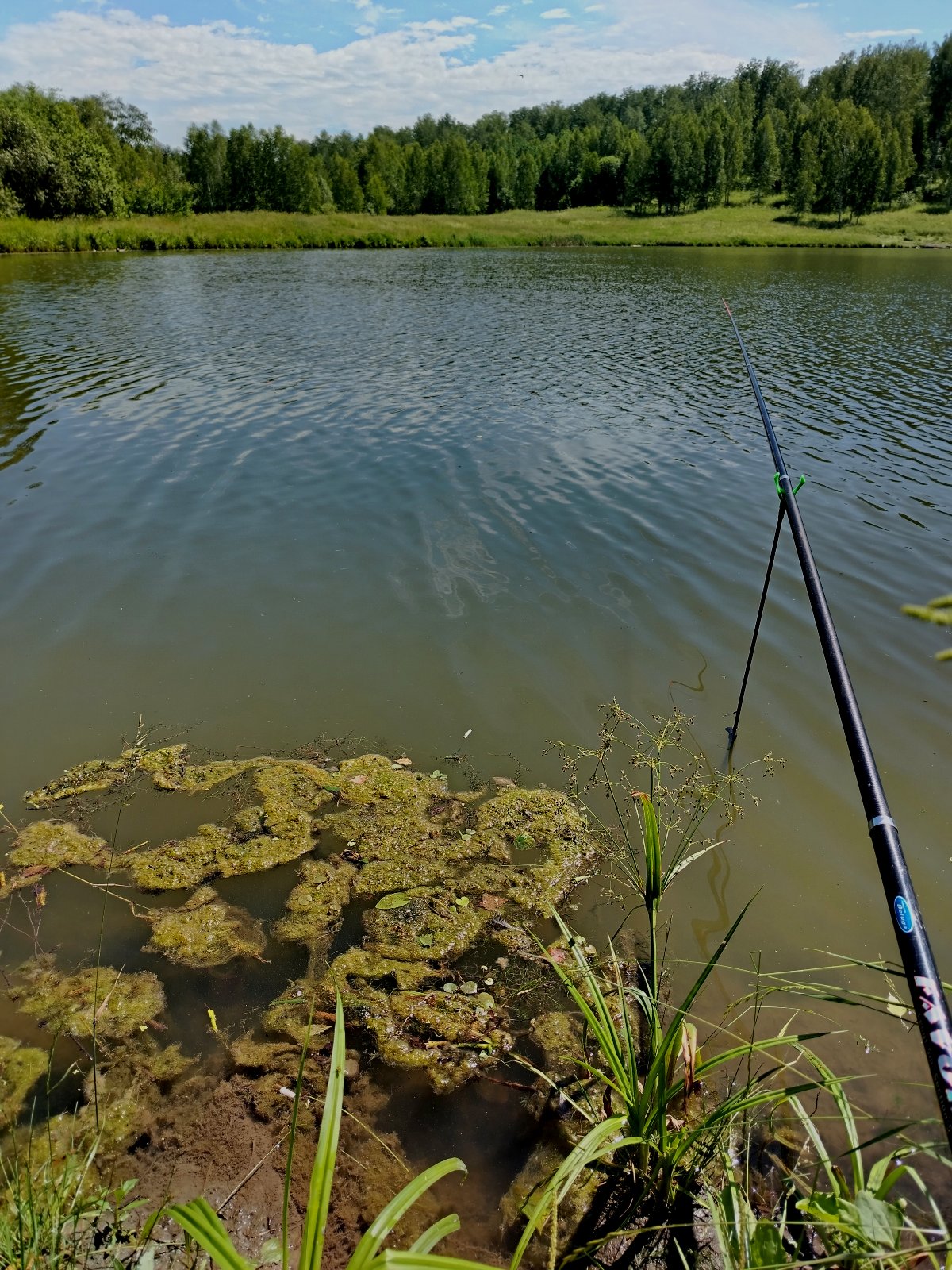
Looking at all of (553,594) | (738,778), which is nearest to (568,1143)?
(738,778)

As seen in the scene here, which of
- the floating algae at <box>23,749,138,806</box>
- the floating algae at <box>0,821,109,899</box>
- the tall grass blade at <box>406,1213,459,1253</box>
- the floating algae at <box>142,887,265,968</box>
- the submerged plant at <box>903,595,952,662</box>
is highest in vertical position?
the submerged plant at <box>903,595,952,662</box>

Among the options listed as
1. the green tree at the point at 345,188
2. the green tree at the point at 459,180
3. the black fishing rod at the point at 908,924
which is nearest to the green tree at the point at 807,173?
the green tree at the point at 459,180

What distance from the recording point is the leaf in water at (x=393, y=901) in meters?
3.88

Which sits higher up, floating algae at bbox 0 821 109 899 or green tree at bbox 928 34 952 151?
green tree at bbox 928 34 952 151

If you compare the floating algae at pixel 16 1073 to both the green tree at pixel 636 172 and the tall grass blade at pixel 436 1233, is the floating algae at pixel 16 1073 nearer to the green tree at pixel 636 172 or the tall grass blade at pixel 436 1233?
the tall grass blade at pixel 436 1233

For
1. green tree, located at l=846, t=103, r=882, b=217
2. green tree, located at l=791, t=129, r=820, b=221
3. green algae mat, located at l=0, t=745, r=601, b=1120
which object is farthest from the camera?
green tree, located at l=791, t=129, r=820, b=221

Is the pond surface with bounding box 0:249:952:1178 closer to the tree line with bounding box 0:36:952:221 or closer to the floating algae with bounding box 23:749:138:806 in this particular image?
the floating algae with bounding box 23:749:138:806

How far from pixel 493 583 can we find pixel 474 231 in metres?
65.7

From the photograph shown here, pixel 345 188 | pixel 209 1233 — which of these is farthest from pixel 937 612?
pixel 345 188

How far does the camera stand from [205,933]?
12.2 feet

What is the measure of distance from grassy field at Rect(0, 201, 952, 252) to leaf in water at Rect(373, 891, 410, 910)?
5072 cm

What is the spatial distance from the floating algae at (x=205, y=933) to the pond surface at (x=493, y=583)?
116 millimetres

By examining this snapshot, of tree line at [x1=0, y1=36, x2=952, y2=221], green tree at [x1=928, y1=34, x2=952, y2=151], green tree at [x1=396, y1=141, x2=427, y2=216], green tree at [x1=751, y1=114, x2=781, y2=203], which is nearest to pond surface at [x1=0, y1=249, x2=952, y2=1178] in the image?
tree line at [x1=0, y1=36, x2=952, y2=221]

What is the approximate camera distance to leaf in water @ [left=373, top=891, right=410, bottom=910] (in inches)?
153
